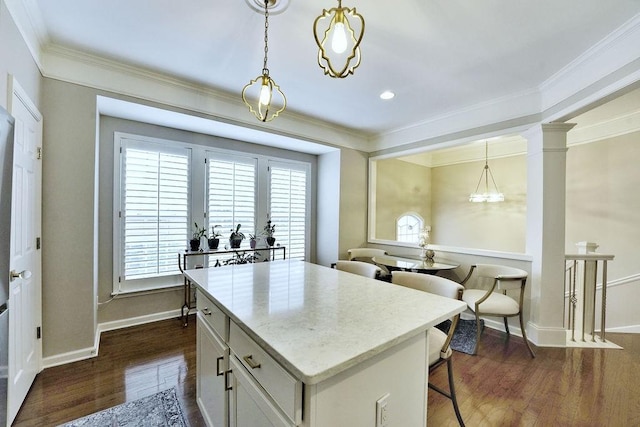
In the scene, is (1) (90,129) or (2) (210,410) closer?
(2) (210,410)

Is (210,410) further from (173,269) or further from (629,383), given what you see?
(629,383)

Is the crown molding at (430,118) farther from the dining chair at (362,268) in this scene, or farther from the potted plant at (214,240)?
the dining chair at (362,268)

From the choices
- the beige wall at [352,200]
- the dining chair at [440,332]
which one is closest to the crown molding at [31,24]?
the dining chair at [440,332]

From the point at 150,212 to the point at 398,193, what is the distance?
466 cm

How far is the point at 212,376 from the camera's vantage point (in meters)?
1.58

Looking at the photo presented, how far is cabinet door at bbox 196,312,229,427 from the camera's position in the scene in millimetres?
1392

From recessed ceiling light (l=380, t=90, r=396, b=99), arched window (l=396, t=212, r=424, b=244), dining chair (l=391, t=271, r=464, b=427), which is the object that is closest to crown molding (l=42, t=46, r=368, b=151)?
recessed ceiling light (l=380, t=90, r=396, b=99)

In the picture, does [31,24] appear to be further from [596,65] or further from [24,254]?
[596,65]

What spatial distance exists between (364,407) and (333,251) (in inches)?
144

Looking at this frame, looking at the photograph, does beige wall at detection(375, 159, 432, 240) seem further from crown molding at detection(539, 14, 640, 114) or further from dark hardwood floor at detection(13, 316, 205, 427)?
dark hardwood floor at detection(13, 316, 205, 427)

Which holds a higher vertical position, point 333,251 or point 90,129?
point 90,129

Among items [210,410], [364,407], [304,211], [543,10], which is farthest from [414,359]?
[304,211]

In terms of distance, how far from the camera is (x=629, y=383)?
7.39ft

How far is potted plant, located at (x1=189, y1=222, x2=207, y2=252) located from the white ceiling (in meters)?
1.80
